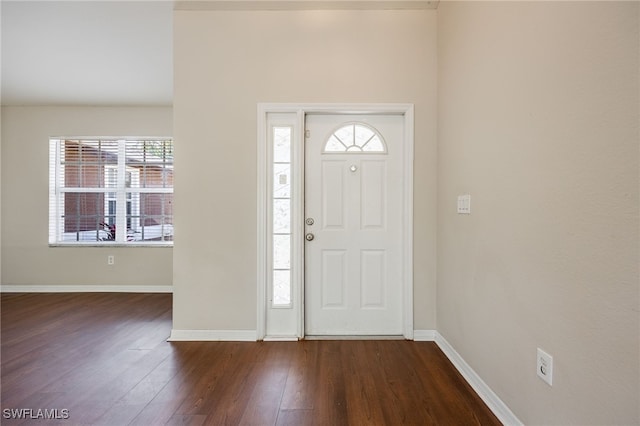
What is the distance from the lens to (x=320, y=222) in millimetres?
2461

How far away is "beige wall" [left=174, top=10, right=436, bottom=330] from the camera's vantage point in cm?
237

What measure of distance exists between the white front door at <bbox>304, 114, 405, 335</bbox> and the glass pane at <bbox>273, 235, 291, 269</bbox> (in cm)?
17

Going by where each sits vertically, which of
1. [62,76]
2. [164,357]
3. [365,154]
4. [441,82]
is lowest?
[164,357]

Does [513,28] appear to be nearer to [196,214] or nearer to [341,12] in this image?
[341,12]

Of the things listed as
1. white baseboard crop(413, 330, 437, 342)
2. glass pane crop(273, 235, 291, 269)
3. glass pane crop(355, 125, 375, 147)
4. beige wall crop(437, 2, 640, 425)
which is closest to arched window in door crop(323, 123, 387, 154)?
glass pane crop(355, 125, 375, 147)

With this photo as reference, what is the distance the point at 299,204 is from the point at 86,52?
278 centimetres

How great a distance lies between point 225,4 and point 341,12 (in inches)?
39.2

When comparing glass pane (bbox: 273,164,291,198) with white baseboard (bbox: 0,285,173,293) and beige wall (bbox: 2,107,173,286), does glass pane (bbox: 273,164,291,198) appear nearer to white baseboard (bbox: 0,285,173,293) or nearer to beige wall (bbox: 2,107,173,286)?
beige wall (bbox: 2,107,173,286)

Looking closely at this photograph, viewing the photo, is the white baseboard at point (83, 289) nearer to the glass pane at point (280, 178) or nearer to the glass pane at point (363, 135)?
the glass pane at point (280, 178)

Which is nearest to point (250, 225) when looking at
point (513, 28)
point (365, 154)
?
point (365, 154)

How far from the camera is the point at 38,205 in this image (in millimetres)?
3922

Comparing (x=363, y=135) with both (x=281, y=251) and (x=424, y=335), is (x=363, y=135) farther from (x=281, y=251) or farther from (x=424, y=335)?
(x=424, y=335)

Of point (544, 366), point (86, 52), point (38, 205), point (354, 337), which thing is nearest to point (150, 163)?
point (86, 52)

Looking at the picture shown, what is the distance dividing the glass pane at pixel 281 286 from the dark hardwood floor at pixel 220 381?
1.19 feet
